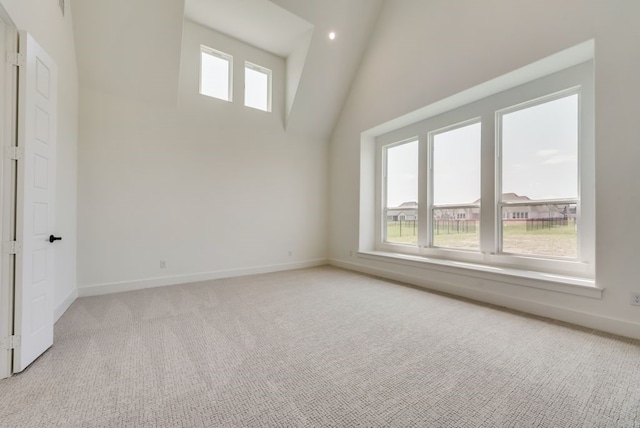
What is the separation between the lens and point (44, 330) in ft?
6.71

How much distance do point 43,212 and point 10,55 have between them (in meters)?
1.13

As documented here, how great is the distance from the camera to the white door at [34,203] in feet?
5.94

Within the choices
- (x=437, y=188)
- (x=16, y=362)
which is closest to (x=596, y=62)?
(x=437, y=188)

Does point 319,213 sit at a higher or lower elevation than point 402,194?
lower

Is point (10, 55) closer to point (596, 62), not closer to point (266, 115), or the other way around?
point (266, 115)

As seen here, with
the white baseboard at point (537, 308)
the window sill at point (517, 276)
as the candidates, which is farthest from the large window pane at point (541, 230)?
the white baseboard at point (537, 308)

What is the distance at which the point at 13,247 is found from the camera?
1.78 m

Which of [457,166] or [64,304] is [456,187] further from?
[64,304]

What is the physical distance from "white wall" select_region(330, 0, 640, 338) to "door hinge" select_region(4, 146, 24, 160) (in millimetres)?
4515

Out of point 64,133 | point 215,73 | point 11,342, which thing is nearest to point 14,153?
point 11,342

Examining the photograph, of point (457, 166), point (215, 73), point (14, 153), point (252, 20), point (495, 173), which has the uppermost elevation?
point (252, 20)

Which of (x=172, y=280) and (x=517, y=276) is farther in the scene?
(x=172, y=280)

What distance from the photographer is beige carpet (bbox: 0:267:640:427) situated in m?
1.40

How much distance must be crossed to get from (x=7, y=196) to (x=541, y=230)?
16.9 ft
